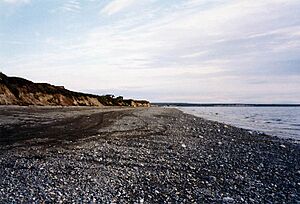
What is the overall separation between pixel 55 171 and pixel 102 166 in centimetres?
141

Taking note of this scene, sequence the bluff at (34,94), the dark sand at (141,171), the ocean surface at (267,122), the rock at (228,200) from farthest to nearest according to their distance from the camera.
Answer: the bluff at (34,94)
the ocean surface at (267,122)
the dark sand at (141,171)
the rock at (228,200)

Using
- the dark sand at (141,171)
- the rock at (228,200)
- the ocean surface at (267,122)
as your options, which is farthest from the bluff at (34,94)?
the rock at (228,200)

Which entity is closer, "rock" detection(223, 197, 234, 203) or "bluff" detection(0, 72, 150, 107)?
"rock" detection(223, 197, 234, 203)

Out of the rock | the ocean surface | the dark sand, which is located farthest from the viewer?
the ocean surface

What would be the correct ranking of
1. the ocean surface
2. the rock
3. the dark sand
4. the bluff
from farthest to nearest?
1. the bluff
2. the ocean surface
3. the dark sand
4. the rock

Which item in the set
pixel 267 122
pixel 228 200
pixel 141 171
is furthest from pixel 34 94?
pixel 228 200

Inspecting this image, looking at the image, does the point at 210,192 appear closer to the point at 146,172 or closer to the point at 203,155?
the point at 146,172

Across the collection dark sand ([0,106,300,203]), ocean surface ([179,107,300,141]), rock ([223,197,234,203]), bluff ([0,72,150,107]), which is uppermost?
bluff ([0,72,150,107])

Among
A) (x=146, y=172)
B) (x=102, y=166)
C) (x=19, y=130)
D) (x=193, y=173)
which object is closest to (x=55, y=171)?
(x=102, y=166)

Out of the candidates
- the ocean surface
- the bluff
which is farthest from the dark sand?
the bluff

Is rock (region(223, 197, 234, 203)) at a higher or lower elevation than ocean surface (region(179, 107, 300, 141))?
higher

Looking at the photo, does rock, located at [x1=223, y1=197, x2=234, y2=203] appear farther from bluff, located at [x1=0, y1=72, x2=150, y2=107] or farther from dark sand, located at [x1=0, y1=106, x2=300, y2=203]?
bluff, located at [x1=0, y1=72, x2=150, y2=107]

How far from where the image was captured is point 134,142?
1448 centimetres

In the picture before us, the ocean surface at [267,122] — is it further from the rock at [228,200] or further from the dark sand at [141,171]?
the rock at [228,200]
